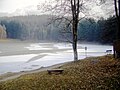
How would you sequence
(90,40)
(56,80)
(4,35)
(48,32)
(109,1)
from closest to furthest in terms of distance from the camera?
(56,80), (109,1), (90,40), (4,35), (48,32)

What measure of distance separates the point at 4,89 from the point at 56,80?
279 centimetres

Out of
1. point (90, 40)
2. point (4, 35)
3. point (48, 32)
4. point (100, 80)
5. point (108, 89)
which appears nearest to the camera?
point (108, 89)

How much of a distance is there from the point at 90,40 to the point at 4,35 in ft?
187

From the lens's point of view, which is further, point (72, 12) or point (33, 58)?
point (33, 58)

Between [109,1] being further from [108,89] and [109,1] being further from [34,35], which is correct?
[34,35]

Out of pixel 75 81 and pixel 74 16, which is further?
pixel 74 16

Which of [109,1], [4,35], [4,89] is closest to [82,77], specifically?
[4,89]

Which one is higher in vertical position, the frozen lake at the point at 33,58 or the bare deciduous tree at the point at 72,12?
the bare deciduous tree at the point at 72,12

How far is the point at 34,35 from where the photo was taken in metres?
174

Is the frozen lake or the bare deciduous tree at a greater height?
the bare deciduous tree

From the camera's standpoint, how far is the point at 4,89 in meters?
14.3

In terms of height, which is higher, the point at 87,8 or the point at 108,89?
the point at 87,8

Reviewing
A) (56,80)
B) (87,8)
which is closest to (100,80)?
(56,80)

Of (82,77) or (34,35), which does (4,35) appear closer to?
(34,35)
